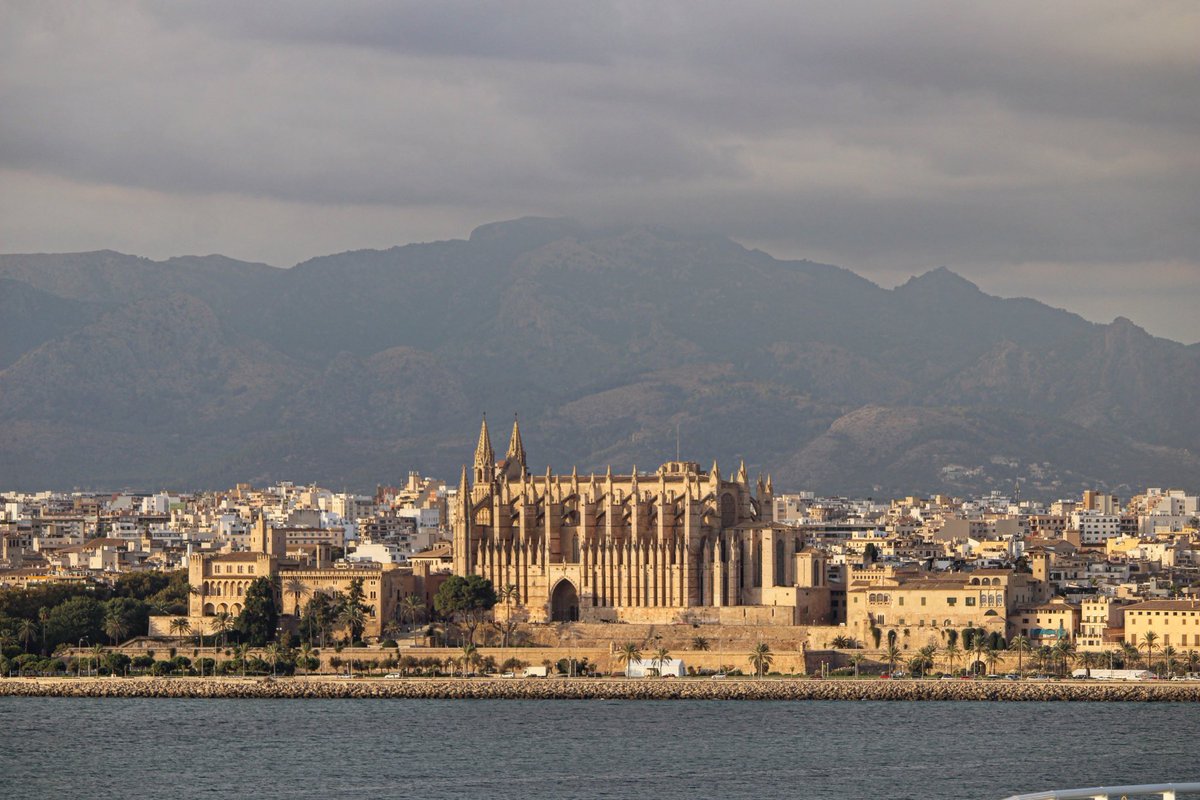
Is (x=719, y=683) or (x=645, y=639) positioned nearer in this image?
(x=719, y=683)

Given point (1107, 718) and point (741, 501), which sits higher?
point (741, 501)

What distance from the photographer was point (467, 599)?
111062 mm

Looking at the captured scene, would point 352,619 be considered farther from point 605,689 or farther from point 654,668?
point 605,689

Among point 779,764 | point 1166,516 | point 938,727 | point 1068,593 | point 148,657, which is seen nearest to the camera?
point 779,764

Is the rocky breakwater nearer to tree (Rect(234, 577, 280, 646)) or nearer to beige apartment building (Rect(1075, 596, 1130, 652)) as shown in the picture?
beige apartment building (Rect(1075, 596, 1130, 652))

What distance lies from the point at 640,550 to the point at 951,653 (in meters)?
16.9

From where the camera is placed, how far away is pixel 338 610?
111 meters

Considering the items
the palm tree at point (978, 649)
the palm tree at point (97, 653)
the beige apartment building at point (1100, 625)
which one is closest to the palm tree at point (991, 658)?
the palm tree at point (978, 649)

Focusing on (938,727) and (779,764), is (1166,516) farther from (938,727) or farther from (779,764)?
(779,764)

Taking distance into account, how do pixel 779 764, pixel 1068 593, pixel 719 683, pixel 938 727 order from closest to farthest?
pixel 779 764
pixel 938 727
pixel 719 683
pixel 1068 593

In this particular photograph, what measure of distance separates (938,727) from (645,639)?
25361 mm

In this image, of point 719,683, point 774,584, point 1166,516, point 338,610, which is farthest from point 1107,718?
point 1166,516

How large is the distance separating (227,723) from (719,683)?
20.6 meters

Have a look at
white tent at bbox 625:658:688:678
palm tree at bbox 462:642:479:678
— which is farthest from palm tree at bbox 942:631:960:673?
palm tree at bbox 462:642:479:678
